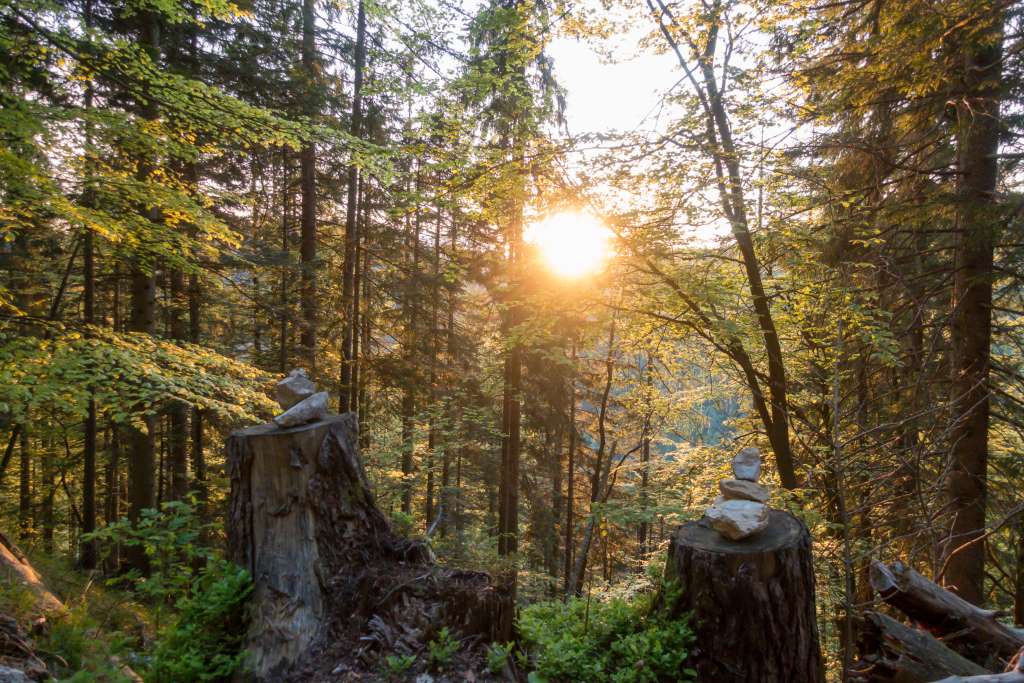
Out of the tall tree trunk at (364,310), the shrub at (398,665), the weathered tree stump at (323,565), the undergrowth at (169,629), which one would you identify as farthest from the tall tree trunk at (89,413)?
the shrub at (398,665)

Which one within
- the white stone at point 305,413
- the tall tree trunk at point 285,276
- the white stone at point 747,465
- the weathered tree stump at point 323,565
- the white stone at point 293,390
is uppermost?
the tall tree trunk at point 285,276

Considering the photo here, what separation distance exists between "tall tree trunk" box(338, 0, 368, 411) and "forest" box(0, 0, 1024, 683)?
11 cm

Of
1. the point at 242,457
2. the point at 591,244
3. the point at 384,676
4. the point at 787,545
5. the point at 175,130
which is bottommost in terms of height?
the point at 384,676

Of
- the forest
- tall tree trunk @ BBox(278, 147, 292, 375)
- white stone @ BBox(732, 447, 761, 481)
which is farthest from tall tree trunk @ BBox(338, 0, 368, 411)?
white stone @ BBox(732, 447, 761, 481)

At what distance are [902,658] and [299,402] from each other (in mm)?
4519

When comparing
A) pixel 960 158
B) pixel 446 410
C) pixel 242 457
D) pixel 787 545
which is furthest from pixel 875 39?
pixel 446 410

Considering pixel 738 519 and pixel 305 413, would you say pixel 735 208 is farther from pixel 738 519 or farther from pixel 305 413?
pixel 305 413

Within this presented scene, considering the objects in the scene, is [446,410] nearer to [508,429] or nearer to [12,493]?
[508,429]

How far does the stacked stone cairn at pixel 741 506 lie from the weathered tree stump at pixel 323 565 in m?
1.55

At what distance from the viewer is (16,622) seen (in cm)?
338

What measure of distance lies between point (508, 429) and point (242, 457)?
275 inches

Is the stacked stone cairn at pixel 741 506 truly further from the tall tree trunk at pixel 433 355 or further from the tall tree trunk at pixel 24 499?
the tall tree trunk at pixel 24 499

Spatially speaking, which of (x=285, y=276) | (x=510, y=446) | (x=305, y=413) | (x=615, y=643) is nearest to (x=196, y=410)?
(x=285, y=276)

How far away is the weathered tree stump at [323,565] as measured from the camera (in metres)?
3.18
